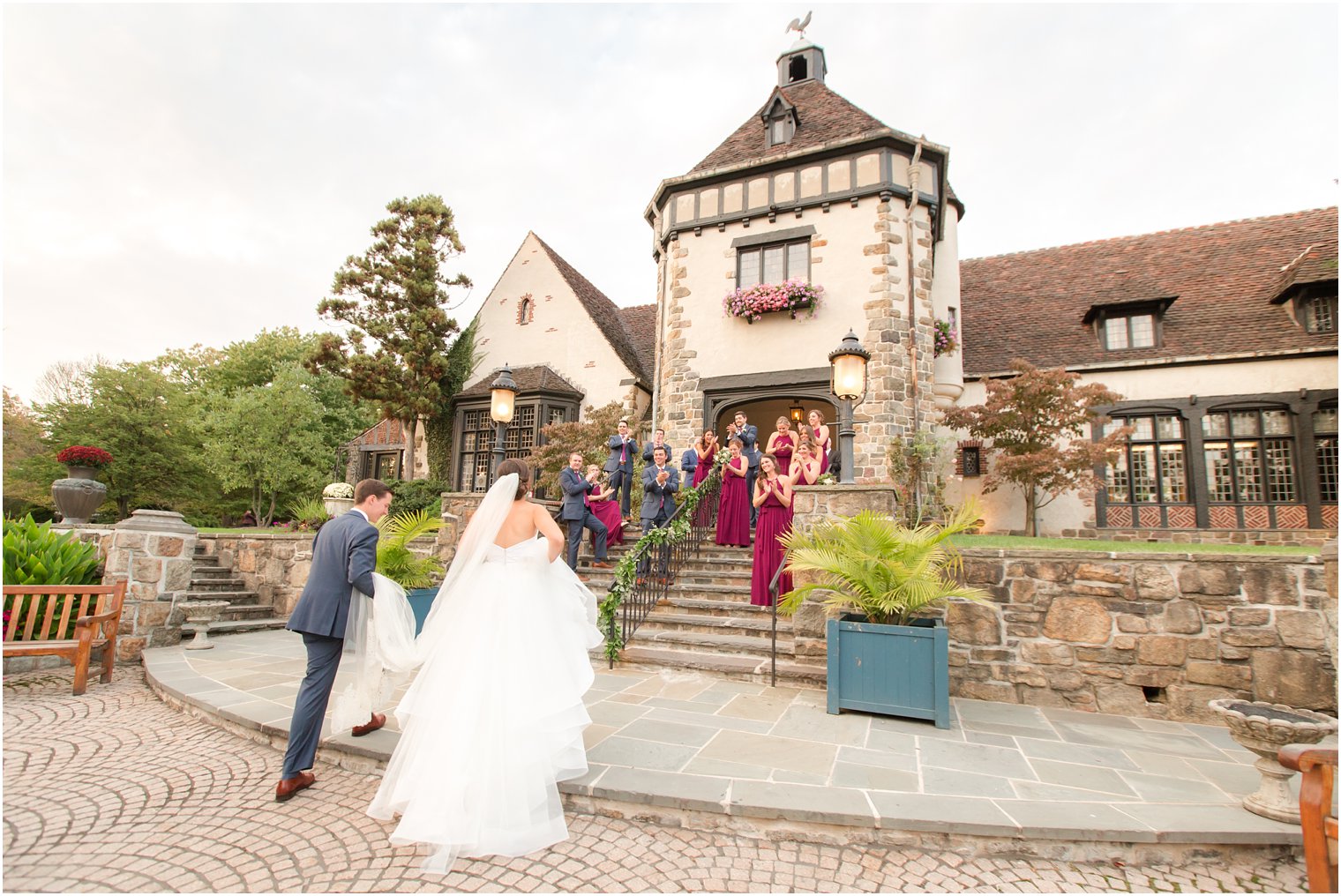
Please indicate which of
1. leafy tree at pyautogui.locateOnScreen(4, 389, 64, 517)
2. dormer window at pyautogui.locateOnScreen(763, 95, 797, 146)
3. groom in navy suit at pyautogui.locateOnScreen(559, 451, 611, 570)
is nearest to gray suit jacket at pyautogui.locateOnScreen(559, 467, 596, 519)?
groom in navy suit at pyautogui.locateOnScreen(559, 451, 611, 570)

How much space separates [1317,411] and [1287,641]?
11653 millimetres

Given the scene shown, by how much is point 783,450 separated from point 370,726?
22.7 ft

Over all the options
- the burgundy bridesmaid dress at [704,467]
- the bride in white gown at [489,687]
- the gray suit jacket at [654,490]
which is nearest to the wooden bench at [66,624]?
the bride in white gown at [489,687]

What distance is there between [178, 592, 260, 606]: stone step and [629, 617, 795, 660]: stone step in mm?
6789

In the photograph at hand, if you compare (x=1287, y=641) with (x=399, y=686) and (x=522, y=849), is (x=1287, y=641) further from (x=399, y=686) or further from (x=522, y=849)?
(x=399, y=686)

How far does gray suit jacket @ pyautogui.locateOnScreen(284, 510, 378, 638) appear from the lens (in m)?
3.80

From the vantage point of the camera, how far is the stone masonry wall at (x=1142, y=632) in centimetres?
531

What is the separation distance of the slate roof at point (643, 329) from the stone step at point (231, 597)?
35.2 ft

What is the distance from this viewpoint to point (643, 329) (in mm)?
19578

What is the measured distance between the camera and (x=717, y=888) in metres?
2.85

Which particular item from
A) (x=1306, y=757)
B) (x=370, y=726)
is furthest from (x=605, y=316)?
(x=1306, y=757)

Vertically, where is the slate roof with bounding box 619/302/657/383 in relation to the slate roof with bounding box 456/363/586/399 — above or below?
above

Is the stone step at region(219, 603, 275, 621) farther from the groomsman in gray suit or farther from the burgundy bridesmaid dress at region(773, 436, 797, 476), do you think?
the burgundy bridesmaid dress at region(773, 436, 797, 476)

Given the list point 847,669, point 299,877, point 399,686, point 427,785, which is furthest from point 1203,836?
point 399,686
